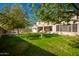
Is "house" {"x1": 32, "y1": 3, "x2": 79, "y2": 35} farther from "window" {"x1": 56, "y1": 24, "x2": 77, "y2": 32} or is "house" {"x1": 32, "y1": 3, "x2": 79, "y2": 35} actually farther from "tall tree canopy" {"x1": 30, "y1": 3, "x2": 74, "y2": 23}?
"tall tree canopy" {"x1": 30, "y1": 3, "x2": 74, "y2": 23}

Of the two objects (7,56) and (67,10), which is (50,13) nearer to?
(67,10)

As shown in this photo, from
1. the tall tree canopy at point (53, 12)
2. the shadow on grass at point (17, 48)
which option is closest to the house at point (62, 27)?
the tall tree canopy at point (53, 12)

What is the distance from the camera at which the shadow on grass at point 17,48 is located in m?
9.16

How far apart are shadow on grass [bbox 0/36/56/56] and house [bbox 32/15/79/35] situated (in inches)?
23.2

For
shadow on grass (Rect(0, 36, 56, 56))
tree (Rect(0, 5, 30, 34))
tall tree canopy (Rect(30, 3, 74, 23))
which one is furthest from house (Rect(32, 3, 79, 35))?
shadow on grass (Rect(0, 36, 56, 56))

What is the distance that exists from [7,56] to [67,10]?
259cm

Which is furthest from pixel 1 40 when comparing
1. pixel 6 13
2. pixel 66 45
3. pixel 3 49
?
pixel 66 45

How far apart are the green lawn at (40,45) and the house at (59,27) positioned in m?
0.20

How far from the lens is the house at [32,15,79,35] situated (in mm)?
9336

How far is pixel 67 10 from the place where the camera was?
9.32m

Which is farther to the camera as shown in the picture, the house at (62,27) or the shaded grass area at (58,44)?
the house at (62,27)

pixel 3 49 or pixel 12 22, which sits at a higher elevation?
pixel 12 22

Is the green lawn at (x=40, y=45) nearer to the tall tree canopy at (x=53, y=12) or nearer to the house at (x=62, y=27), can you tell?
the house at (x=62, y=27)

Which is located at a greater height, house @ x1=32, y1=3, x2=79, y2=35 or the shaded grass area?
house @ x1=32, y1=3, x2=79, y2=35
